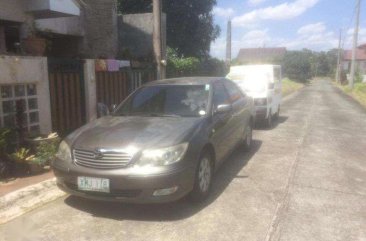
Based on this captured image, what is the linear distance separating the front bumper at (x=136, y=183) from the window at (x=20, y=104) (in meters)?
2.80

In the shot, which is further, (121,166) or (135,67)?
(135,67)

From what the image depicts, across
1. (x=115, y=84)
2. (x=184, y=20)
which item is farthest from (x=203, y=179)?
(x=184, y=20)

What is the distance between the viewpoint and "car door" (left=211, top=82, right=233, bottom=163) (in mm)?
5250

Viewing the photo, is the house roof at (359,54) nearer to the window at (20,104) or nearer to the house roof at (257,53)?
the house roof at (257,53)

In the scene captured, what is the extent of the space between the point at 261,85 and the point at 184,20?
39.1 feet

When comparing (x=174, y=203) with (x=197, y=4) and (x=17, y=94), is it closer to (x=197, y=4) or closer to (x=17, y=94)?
(x=17, y=94)

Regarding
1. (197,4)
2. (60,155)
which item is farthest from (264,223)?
(197,4)

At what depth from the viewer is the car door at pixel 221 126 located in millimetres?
5250

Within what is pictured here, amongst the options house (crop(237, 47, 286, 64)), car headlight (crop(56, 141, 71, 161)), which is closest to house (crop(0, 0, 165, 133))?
car headlight (crop(56, 141, 71, 161))

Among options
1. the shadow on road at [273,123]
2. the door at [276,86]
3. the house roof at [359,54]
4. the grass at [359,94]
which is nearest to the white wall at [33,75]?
the shadow on road at [273,123]

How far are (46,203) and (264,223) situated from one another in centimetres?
292

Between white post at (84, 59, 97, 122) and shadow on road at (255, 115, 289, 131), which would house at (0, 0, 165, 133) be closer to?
white post at (84, 59, 97, 122)

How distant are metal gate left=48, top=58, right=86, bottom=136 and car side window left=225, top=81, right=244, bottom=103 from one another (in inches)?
137

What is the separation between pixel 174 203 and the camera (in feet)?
15.4
